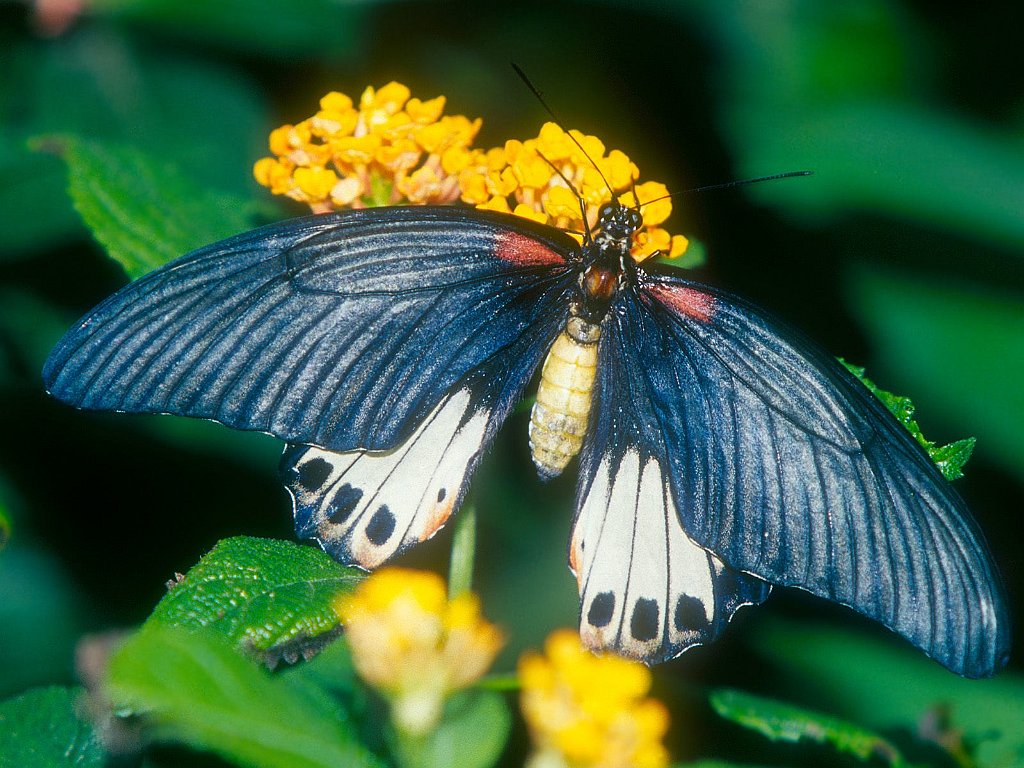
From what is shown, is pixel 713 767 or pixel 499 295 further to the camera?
pixel 499 295

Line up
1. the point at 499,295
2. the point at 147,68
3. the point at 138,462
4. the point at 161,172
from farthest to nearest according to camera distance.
→ the point at 147,68 → the point at 138,462 → the point at 161,172 → the point at 499,295

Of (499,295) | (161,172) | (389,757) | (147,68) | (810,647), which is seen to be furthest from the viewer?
(147,68)

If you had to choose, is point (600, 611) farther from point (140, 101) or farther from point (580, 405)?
point (140, 101)

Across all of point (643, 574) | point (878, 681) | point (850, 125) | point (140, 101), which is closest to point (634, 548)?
point (643, 574)

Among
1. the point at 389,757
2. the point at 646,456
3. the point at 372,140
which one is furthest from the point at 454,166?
the point at 389,757

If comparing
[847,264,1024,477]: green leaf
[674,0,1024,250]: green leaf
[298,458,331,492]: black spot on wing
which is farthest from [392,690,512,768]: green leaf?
[674,0,1024,250]: green leaf

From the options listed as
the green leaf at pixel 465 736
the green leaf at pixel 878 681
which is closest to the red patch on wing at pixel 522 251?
the green leaf at pixel 465 736

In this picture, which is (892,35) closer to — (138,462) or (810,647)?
(810,647)

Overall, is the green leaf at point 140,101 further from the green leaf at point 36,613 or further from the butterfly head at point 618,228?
the butterfly head at point 618,228
